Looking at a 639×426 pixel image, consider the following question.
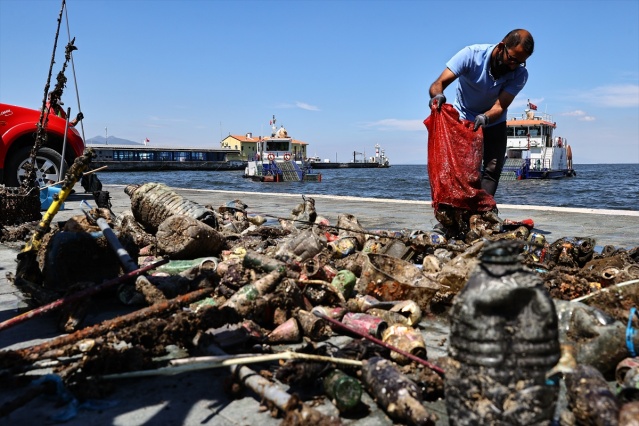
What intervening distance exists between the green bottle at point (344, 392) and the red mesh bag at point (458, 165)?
143 inches

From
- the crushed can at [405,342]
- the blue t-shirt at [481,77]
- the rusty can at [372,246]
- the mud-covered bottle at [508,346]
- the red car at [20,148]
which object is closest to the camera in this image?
the mud-covered bottle at [508,346]

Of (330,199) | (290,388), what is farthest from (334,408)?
(330,199)

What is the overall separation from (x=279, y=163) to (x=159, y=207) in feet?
149

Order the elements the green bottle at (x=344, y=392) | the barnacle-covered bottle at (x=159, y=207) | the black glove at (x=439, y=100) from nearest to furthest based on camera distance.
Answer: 1. the green bottle at (x=344, y=392)
2. the black glove at (x=439, y=100)
3. the barnacle-covered bottle at (x=159, y=207)

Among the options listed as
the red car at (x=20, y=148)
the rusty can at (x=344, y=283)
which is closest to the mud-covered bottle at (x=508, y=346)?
the rusty can at (x=344, y=283)

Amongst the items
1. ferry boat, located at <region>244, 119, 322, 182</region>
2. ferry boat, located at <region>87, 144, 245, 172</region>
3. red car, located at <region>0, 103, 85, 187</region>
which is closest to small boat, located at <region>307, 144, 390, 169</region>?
ferry boat, located at <region>87, 144, 245, 172</region>

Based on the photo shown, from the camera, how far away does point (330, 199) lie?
1209 cm

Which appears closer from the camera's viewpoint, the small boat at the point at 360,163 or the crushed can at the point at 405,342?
the crushed can at the point at 405,342

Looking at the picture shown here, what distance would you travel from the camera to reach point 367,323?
9.33 ft

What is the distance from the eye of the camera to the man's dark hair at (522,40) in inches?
197

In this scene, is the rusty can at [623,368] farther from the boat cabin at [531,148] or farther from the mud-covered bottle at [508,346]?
the boat cabin at [531,148]

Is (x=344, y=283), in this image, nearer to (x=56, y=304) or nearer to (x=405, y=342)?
(x=405, y=342)

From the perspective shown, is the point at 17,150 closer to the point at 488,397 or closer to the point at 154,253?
the point at 154,253

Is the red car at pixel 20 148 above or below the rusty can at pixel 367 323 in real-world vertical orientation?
above
